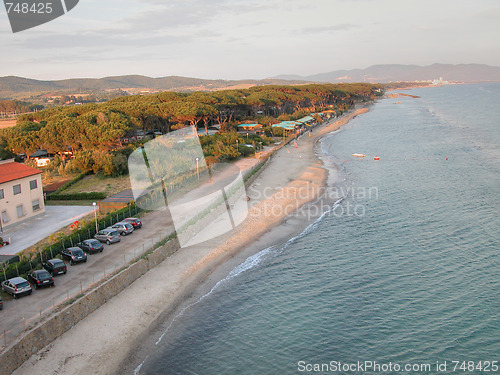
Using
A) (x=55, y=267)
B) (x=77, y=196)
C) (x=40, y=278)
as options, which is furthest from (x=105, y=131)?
(x=40, y=278)

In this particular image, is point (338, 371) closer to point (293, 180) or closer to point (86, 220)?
point (86, 220)

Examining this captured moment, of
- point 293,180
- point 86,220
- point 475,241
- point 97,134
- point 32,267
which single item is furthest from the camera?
point 97,134

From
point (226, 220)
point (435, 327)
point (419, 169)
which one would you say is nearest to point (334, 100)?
point (419, 169)

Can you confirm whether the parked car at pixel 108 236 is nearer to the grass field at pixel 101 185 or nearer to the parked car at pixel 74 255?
the parked car at pixel 74 255

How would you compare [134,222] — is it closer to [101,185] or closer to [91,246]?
[91,246]

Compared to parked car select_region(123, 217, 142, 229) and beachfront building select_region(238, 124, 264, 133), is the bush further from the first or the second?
beachfront building select_region(238, 124, 264, 133)

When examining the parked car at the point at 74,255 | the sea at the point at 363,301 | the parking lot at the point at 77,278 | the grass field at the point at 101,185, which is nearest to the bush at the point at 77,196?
the grass field at the point at 101,185
